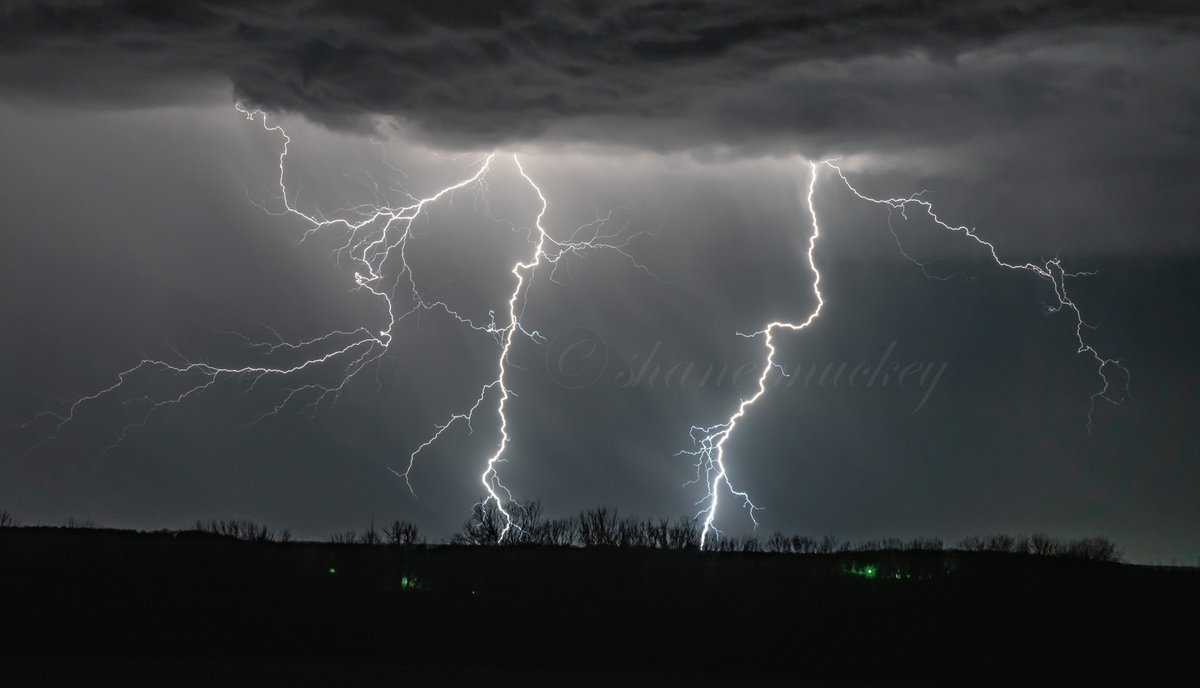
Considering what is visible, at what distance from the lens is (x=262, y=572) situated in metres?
32.8

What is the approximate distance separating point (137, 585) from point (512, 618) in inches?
327

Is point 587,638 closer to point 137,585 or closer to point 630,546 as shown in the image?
point 630,546

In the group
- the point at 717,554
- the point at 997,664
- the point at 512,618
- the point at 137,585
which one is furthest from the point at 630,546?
the point at 137,585

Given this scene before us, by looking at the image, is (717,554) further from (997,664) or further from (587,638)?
(997,664)

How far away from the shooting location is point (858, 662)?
1158 inches

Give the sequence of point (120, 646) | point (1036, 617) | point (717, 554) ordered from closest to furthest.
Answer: point (120, 646) < point (1036, 617) < point (717, 554)

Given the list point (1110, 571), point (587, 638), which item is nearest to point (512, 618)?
point (587, 638)

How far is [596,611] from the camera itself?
31.3 meters

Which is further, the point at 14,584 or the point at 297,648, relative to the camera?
the point at 14,584

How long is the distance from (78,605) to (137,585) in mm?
1458

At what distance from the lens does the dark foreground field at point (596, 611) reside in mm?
28938

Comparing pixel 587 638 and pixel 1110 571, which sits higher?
pixel 1110 571

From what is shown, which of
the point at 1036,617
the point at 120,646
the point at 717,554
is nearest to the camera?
the point at 120,646

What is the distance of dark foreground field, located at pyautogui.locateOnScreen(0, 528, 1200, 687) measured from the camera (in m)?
28.9
